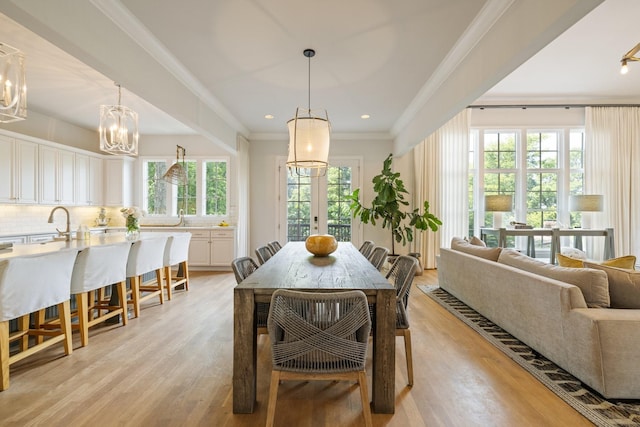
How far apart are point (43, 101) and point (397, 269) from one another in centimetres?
570

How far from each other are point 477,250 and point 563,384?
1764 mm

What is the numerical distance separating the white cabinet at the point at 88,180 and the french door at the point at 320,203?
3567 millimetres

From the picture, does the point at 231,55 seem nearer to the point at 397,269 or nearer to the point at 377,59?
the point at 377,59

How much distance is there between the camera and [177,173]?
6.21 meters

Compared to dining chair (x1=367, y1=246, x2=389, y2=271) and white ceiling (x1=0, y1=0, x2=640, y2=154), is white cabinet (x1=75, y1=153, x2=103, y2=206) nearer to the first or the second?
white ceiling (x1=0, y1=0, x2=640, y2=154)

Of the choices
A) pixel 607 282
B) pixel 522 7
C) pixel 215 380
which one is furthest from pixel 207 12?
pixel 607 282

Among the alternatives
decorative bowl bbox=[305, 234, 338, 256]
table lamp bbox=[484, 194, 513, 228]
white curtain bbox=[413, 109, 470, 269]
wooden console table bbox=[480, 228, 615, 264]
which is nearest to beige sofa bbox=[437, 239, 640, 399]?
decorative bowl bbox=[305, 234, 338, 256]

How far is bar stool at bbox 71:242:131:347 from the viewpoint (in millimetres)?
2844

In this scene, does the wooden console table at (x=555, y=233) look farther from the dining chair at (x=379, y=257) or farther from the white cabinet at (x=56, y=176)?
the white cabinet at (x=56, y=176)

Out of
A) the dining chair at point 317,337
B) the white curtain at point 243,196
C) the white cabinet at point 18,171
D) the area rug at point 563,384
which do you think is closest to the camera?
the dining chair at point 317,337

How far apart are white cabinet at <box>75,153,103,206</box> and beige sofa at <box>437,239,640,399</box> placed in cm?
672

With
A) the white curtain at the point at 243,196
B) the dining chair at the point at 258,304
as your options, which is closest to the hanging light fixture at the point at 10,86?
the dining chair at the point at 258,304

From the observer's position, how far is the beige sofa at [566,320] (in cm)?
196

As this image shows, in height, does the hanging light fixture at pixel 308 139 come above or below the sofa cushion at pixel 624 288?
above
